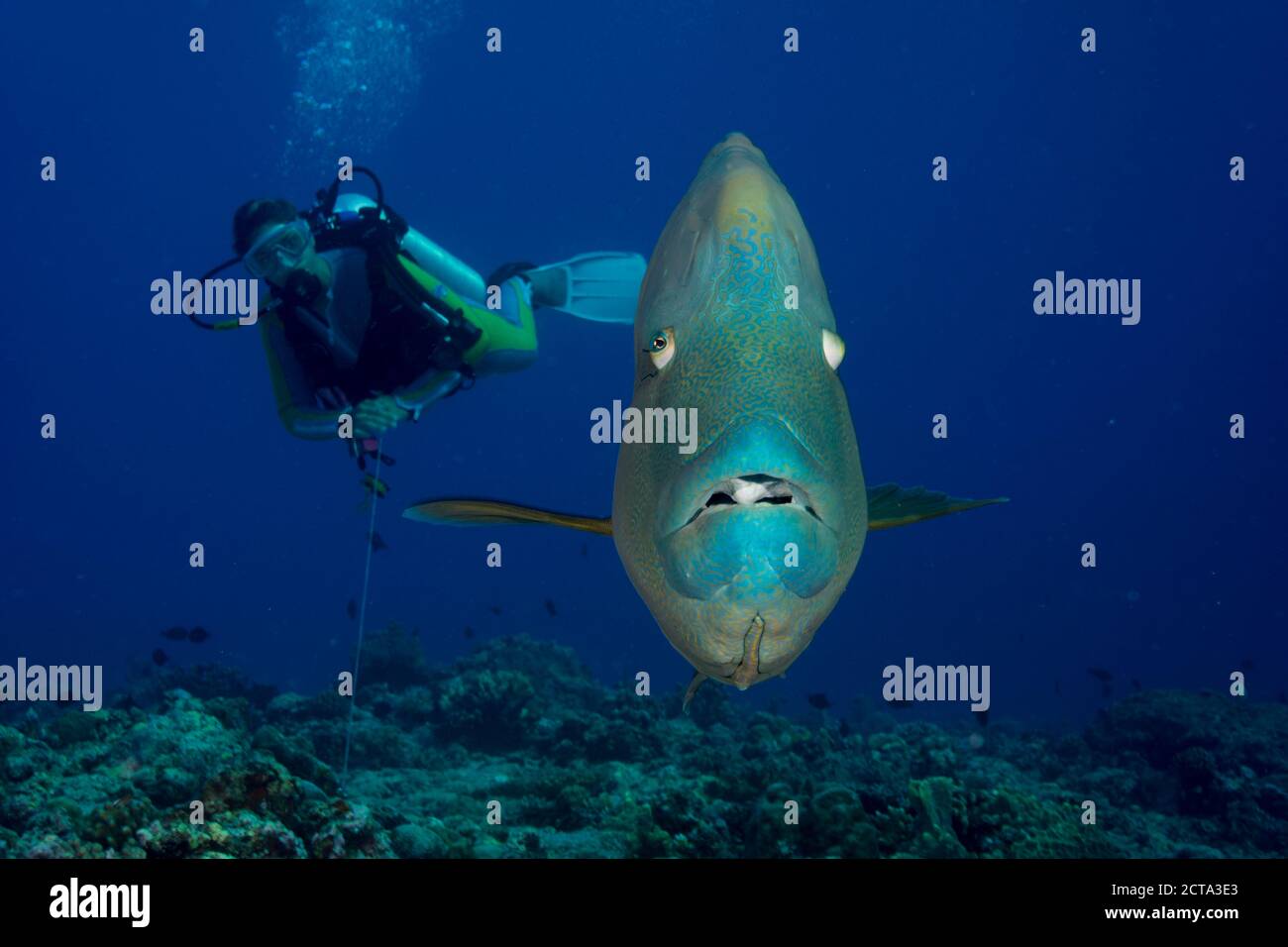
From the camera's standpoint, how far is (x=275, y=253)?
7.07 metres

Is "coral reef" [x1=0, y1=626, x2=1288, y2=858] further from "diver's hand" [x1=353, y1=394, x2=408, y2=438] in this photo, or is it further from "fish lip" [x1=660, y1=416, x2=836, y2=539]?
"fish lip" [x1=660, y1=416, x2=836, y2=539]

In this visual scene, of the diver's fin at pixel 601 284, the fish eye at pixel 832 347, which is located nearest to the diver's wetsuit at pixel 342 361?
the diver's fin at pixel 601 284

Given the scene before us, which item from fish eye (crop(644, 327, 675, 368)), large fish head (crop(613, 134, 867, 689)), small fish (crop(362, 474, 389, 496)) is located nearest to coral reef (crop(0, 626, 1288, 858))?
small fish (crop(362, 474, 389, 496))

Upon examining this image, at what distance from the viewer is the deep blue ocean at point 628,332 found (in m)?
55.2

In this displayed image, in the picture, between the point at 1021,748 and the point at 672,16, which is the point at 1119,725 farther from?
the point at 672,16

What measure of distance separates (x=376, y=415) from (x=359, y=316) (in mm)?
1221

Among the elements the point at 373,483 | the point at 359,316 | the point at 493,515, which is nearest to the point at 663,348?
the point at 493,515

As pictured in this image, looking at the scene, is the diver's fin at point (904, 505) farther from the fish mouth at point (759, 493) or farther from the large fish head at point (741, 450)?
the fish mouth at point (759, 493)

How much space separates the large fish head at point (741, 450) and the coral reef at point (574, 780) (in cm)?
323

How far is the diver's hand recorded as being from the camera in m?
6.91

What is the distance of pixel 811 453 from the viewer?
5.48 ft

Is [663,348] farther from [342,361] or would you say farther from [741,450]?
[342,361]

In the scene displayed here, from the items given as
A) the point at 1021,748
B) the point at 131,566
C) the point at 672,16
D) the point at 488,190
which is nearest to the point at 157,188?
the point at 488,190

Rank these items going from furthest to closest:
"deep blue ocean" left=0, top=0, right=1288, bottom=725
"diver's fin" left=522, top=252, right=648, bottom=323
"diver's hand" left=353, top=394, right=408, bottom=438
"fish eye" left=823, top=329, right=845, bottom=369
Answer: "deep blue ocean" left=0, top=0, right=1288, bottom=725 < "diver's fin" left=522, top=252, right=648, bottom=323 < "diver's hand" left=353, top=394, right=408, bottom=438 < "fish eye" left=823, top=329, right=845, bottom=369
